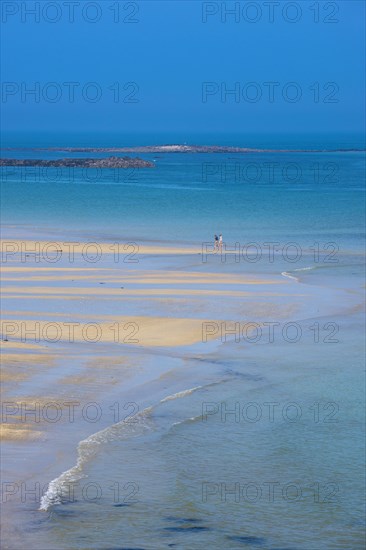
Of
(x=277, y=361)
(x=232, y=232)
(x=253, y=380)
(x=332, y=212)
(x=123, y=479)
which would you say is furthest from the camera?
(x=332, y=212)

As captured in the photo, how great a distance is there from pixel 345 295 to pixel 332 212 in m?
31.2

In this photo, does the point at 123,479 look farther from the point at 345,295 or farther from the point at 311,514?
the point at 345,295

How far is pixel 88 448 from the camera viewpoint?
1367cm

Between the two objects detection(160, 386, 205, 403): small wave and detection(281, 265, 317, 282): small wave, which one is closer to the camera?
detection(160, 386, 205, 403): small wave

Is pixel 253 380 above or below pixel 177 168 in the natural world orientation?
below

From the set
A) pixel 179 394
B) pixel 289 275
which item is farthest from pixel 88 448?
pixel 289 275

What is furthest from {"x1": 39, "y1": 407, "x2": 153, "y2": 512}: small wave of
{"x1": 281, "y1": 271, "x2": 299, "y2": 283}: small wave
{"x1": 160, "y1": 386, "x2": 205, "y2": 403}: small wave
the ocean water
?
{"x1": 281, "y1": 271, "x2": 299, "y2": 283}: small wave

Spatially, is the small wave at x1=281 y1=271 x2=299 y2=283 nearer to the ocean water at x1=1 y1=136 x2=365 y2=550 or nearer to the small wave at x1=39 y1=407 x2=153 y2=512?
the ocean water at x1=1 y1=136 x2=365 y2=550

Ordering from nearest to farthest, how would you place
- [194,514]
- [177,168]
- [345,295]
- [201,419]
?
[194,514] → [201,419] → [345,295] → [177,168]

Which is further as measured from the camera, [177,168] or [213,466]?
[177,168]

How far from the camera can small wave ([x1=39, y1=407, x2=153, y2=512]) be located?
1200cm

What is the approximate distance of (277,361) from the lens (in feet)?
62.4

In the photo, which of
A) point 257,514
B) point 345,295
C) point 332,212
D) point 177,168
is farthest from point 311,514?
point 177,168

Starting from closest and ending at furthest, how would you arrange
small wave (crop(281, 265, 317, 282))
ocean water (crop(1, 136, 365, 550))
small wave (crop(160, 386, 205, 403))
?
ocean water (crop(1, 136, 365, 550)) → small wave (crop(160, 386, 205, 403)) → small wave (crop(281, 265, 317, 282))
